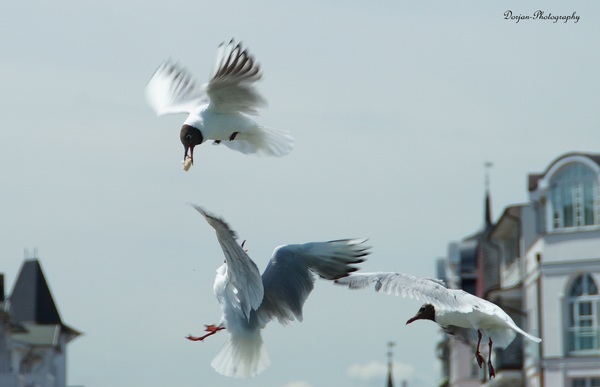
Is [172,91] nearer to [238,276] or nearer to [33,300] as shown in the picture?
[238,276]

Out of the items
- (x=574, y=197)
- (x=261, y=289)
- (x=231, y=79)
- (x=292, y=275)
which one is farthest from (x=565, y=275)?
(x=261, y=289)

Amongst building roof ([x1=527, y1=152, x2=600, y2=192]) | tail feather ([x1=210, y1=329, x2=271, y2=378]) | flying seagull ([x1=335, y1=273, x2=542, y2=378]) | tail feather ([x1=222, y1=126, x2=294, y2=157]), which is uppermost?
building roof ([x1=527, y1=152, x2=600, y2=192])

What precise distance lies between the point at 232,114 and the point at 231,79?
0.44 meters

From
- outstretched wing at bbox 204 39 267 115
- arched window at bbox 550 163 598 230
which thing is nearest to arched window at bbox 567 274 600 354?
arched window at bbox 550 163 598 230

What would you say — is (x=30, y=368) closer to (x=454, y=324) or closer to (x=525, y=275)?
(x=525, y=275)

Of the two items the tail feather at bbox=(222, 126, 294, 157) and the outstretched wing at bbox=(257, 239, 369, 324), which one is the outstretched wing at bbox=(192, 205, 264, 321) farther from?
the tail feather at bbox=(222, 126, 294, 157)

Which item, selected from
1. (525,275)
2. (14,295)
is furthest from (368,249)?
(14,295)

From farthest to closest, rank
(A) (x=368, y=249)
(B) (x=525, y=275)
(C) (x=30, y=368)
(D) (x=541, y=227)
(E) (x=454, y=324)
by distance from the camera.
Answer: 1. (C) (x=30, y=368)
2. (B) (x=525, y=275)
3. (D) (x=541, y=227)
4. (E) (x=454, y=324)
5. (A) (x=368, y=249)

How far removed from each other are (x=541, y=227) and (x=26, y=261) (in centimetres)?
3368

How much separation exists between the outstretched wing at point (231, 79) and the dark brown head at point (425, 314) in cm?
305

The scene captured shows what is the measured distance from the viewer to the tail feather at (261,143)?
14180mm

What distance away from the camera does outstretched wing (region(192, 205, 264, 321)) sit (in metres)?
10.1

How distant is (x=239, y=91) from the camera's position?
44.2 feet

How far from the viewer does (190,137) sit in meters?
12.8
